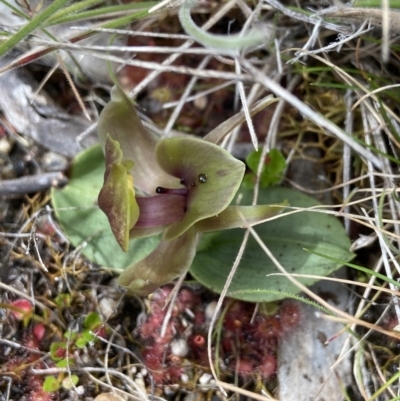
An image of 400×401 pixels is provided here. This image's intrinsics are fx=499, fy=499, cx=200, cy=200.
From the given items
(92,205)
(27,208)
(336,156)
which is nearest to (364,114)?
(336,156)

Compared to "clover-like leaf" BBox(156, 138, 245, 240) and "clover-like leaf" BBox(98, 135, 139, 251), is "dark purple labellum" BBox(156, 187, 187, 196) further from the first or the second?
"clover-like leaf" BBox(98, 135, 139, 251)

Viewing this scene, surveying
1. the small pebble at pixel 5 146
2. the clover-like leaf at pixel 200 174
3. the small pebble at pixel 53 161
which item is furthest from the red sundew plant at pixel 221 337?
the small pebble at pixel 5 146

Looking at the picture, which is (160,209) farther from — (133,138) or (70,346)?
(70,346)

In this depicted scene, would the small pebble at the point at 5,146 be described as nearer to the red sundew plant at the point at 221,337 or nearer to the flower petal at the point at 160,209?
the flower petal at the point at 160,209

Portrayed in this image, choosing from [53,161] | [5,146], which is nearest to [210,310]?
[53,161]

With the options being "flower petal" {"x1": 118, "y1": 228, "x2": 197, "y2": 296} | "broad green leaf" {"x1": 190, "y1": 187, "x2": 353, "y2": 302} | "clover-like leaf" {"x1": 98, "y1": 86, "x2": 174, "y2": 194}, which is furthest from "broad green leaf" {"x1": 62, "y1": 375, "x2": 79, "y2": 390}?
"clover-like leaf" {"x1": 98, "y1": 86, "x2": 174, "y2": 194}

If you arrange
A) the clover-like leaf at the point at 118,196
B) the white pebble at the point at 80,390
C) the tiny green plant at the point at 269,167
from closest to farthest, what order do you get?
the clover-like leaf at the point at 118,196 → the white pebble at the point at 80,390 → the tiny green plant at the point at 269,167
